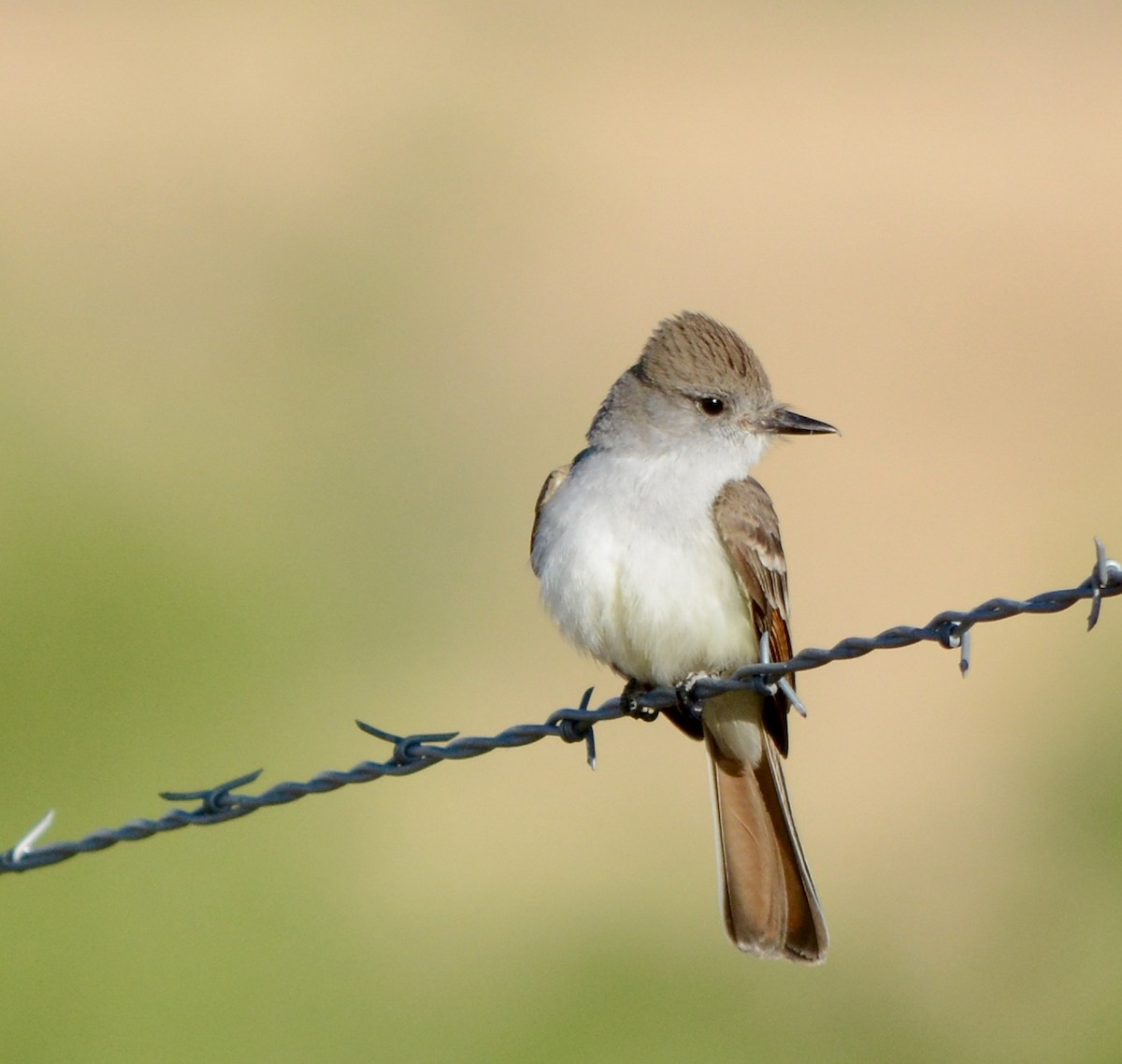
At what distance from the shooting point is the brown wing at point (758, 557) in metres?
5.59

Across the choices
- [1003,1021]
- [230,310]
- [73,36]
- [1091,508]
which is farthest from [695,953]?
[73,36]

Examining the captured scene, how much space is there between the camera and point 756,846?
18.9 feet

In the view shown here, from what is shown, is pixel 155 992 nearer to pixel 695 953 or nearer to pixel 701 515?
pixel 695 953

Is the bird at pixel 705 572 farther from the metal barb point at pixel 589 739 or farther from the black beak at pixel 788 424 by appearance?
the metal barb point at pixel 589 739

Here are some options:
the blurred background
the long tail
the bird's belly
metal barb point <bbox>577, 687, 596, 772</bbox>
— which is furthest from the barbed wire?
the blurred background

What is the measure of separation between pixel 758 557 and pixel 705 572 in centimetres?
20

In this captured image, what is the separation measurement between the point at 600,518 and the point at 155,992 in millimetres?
3361

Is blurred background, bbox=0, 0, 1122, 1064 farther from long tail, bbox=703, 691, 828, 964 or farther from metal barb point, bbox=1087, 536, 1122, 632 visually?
metal barb point, bbox=1087, 536, 1122, 632

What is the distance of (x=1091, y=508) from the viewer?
12.5 m

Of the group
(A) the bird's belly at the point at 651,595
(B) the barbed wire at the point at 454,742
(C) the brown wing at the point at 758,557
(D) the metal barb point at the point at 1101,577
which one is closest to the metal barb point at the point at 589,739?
(B) the barbed wire at the point at 454,742

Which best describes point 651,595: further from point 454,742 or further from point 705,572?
point 454,742

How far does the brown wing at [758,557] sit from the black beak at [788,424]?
27cm

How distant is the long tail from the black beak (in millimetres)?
846

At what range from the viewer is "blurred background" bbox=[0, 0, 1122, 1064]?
826 centimetres
